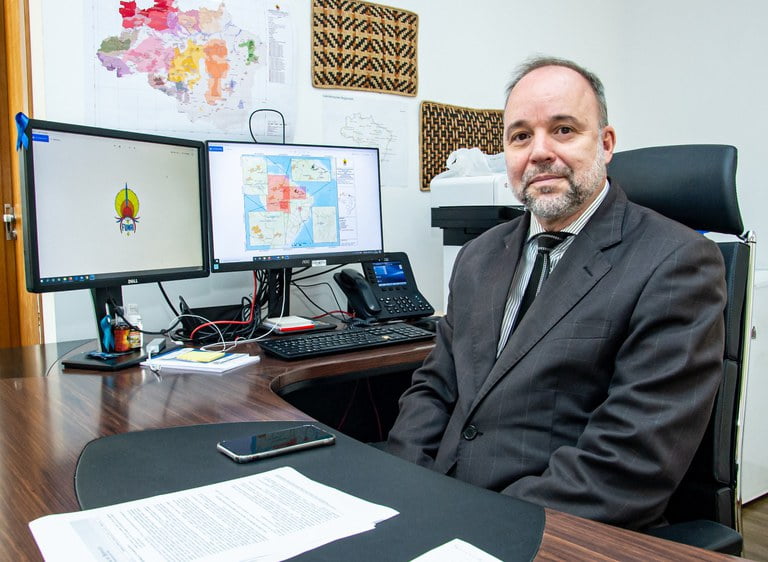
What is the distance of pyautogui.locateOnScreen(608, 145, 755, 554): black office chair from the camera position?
42.2 inches

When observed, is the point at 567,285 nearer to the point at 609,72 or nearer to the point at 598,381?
the point at 598,381

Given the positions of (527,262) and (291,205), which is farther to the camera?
(291,205)

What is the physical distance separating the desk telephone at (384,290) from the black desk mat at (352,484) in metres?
0.94

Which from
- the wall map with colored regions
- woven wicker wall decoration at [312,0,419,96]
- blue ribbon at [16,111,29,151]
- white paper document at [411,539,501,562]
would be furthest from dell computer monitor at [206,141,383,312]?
white paper document at [411,539,501,562]

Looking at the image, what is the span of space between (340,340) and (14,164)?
→ 5.33 ft

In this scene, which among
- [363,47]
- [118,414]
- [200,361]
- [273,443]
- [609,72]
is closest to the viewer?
[273,443]

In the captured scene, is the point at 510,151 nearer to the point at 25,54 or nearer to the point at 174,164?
the point at 174,164

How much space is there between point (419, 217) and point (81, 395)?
150cm

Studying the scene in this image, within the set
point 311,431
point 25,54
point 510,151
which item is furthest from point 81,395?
point 25,54

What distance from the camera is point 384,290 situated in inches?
78.9

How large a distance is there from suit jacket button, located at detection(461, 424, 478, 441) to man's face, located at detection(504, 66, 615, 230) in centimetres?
45

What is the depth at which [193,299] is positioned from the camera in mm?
1950

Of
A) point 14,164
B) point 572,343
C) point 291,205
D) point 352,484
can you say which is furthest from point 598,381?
point 14,164

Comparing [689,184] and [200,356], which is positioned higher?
[689,184]
